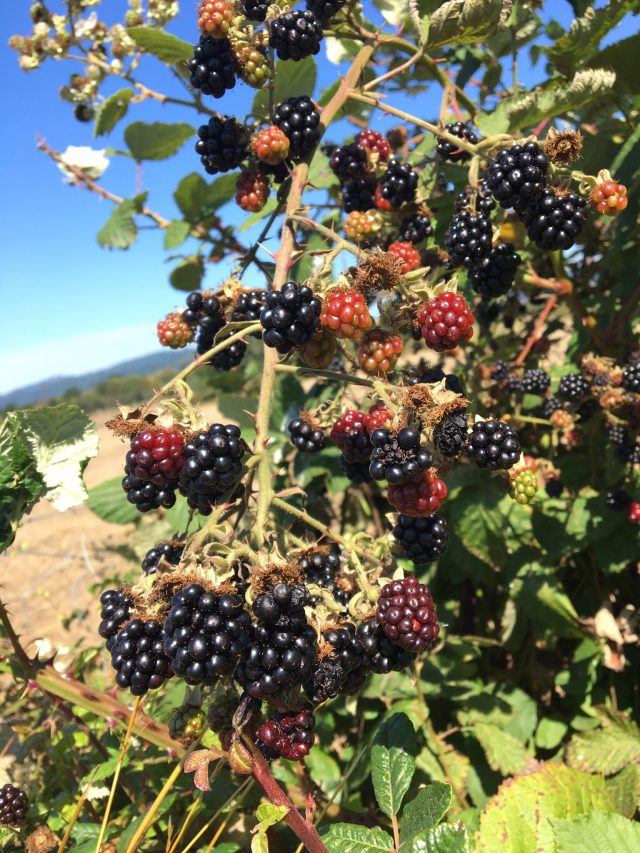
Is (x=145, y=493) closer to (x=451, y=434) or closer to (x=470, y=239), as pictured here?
(x=451, y=434)

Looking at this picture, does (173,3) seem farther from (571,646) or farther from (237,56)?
(571,646)

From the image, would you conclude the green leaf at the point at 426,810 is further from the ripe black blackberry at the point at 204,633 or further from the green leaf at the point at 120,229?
the green leaf at the point at 120,229

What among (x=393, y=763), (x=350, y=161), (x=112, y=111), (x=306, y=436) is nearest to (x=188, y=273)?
(x=112, y=111)

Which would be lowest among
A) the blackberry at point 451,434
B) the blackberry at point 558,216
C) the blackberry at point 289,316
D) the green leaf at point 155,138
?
the blackberry at point 451,434

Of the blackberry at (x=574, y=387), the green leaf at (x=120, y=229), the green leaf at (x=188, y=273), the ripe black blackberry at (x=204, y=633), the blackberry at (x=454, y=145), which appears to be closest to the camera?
the ripe black blackberry at (x=204, y=633)

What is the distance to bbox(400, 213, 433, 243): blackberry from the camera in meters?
1.97

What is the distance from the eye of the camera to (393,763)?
1.38 metres

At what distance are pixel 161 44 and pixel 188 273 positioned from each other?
1011mm

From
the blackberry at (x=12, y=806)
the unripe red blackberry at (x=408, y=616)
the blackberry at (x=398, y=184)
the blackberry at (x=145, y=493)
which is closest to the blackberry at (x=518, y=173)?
the blackberry at (x=398, y=184)

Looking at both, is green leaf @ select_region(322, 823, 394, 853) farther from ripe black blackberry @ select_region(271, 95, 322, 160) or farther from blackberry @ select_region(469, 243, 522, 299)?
ripe black blackberry @ select_region(271, 95, 322, 160)

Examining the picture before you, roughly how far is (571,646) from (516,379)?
4.25ft

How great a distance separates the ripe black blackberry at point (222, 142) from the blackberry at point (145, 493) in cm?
96

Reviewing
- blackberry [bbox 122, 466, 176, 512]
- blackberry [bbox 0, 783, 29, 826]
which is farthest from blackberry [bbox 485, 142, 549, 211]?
blackberry [bbox 0, 783, 29, 826]

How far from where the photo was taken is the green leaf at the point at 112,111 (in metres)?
2.62
